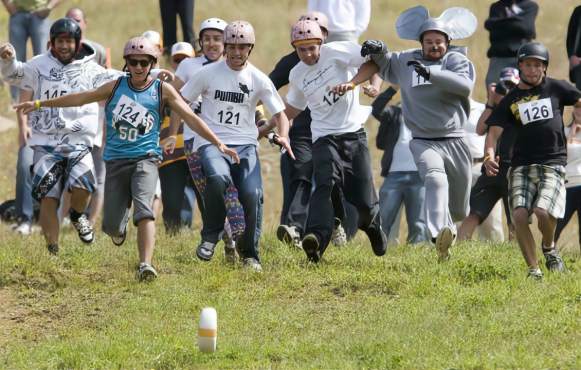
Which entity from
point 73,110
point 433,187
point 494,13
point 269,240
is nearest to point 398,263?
point 433,187

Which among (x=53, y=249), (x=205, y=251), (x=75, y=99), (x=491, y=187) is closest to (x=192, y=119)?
(x=75, y=99)

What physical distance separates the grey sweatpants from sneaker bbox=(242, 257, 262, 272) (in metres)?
1.65

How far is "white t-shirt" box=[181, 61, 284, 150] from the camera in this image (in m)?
12.9

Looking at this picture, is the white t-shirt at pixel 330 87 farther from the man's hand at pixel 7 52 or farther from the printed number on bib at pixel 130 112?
the man's hand at pixel 7 52

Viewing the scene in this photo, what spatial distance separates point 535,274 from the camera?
12172 millimetres

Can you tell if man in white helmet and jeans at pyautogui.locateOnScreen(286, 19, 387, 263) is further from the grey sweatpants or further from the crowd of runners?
the grey sweatpants

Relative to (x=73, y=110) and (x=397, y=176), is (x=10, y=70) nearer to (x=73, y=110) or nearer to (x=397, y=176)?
(x=73, y=110)

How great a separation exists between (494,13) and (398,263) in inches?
203

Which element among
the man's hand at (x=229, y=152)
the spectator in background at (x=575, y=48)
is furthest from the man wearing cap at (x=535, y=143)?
the spectator in background at (x=575, y=48)

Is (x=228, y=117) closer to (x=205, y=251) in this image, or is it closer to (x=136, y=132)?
(x=136, y=132)

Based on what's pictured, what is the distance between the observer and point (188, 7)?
65.6 ft

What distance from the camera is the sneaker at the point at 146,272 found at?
1252 cm

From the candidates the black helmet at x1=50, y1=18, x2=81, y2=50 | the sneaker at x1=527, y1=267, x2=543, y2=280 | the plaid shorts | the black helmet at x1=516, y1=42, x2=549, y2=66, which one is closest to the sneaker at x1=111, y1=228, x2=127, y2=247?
the black helmet at x1=50, y1=18, x2=81, y2=50

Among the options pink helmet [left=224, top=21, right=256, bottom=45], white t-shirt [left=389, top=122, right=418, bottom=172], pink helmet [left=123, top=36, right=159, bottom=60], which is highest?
pink helmet [left=224, top=21, right=256, bottom=45]
